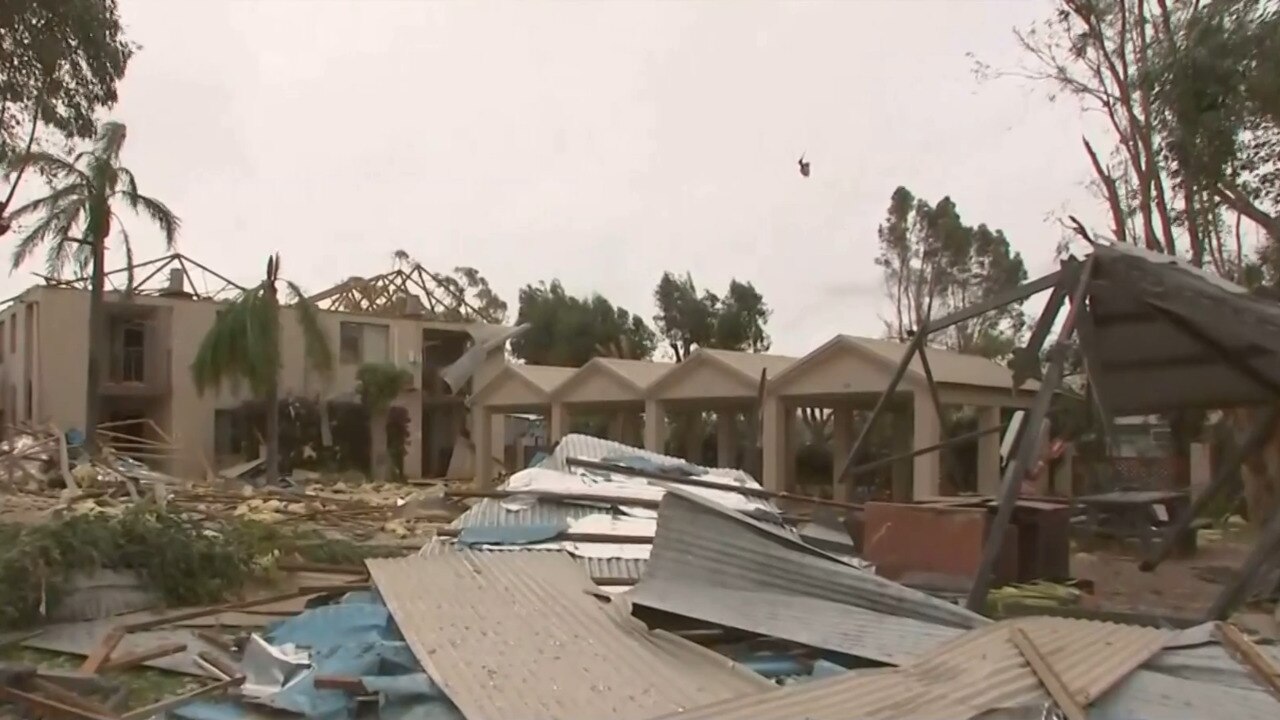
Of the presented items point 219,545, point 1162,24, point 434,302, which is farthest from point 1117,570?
point 434,302

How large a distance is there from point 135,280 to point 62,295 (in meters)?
2.02

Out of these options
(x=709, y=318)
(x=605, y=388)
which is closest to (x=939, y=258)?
(x=709, y=318)

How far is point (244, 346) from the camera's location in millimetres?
30844

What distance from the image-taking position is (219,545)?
1012 centimetres

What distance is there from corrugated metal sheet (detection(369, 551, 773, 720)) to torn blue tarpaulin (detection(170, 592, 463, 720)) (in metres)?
0.09

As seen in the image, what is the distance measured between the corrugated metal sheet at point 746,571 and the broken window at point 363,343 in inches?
1235

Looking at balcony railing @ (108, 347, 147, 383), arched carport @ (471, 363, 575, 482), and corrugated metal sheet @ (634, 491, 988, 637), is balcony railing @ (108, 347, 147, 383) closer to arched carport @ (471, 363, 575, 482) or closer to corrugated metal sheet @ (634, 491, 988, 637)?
arched carport @ (471, 363, 575, 482)

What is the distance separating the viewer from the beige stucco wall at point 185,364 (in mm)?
32000

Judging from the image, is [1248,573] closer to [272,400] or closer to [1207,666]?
[1207,666]

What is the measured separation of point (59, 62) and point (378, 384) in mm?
23489

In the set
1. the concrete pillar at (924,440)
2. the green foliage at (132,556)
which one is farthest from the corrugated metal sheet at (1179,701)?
the concrete pillar at (924,440)

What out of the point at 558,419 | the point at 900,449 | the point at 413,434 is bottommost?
the point at 900,449

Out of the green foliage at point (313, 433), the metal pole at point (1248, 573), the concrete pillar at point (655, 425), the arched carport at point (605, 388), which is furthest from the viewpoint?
the green foliage at point (313, 433)

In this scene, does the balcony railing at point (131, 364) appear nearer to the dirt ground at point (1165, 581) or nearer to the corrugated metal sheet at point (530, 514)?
the corrugated metal sheet at point (530, 514)
